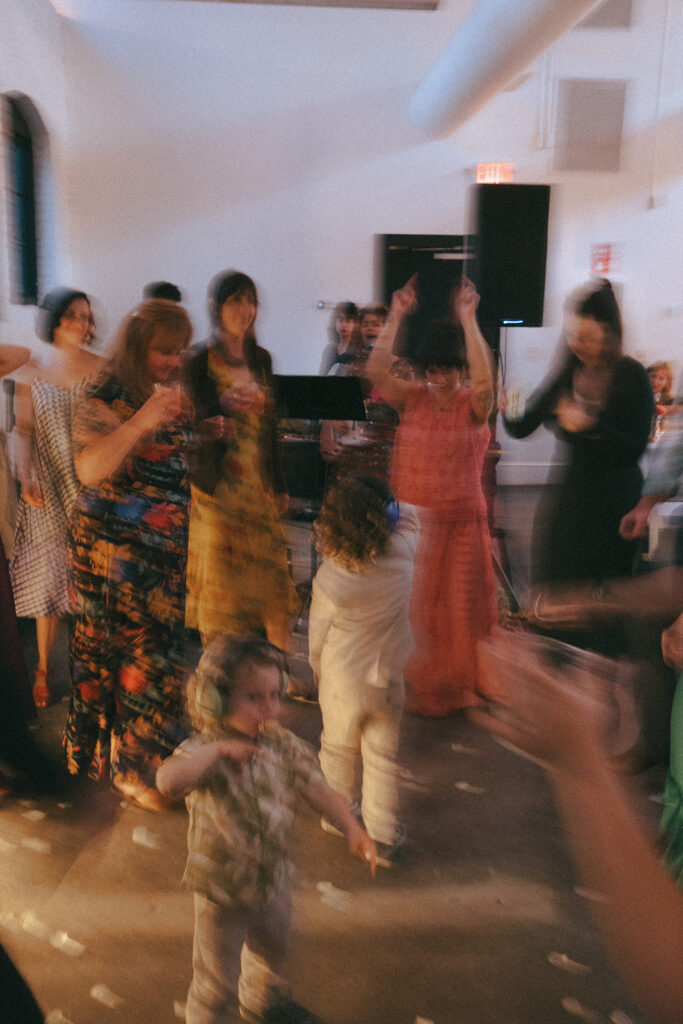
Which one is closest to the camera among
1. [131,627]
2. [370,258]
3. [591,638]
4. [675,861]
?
[675,861]

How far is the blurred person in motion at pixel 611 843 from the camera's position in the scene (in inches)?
23.0

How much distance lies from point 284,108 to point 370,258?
148 centimetres

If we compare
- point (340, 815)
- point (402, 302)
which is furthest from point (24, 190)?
point (340, 815)

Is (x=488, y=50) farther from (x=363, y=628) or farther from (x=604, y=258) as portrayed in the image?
(x=363, y=628)

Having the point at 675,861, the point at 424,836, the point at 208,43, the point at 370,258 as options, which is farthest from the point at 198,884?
the point at 208,43

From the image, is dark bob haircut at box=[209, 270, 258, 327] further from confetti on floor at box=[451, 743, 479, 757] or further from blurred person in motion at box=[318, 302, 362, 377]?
blurred person in motion at box=[318, 302, 362, 377]

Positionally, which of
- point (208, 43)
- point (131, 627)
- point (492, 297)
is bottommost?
point (131, 627)

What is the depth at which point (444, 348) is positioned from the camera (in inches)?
108

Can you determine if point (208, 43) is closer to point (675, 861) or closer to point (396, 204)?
point (396, 204)

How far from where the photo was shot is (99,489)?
6.68ft

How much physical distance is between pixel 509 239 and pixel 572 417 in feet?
11.2

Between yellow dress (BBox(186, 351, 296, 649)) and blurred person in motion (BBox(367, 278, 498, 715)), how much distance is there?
54 cm

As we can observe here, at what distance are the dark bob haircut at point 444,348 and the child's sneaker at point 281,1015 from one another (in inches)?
74.9

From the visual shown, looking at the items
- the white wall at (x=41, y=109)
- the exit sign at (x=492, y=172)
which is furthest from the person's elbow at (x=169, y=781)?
the exit sign at (x=492, y=172)
